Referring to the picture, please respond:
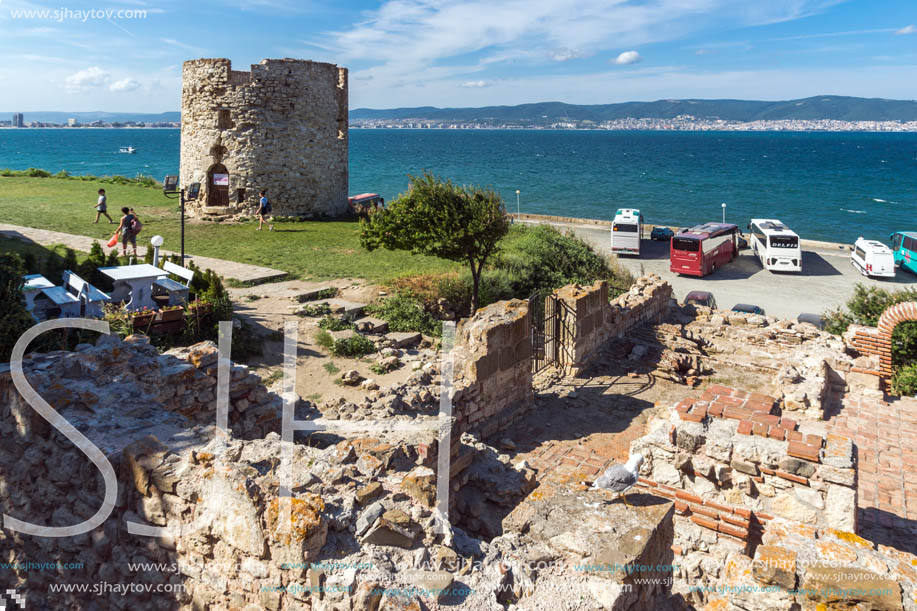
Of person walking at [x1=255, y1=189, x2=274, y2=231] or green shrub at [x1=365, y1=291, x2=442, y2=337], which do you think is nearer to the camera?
green shrub at [x1=365, y1=291, x2=442, y2=337]

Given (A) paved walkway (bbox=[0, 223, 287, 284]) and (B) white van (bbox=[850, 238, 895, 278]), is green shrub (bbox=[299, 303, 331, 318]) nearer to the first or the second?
(A) paved walkway (bbox=[0, 223, 287, 284])

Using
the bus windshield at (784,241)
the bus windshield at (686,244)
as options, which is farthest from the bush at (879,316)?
the bus windshield at (784,241)

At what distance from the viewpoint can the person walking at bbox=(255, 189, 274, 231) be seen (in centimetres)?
2498

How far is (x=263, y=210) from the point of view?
25156 millimetres

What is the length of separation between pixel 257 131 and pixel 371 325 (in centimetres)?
1430

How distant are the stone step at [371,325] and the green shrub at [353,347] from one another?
931 mm

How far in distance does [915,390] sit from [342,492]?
1074 cm

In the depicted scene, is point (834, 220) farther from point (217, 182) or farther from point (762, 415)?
point (762, 415)

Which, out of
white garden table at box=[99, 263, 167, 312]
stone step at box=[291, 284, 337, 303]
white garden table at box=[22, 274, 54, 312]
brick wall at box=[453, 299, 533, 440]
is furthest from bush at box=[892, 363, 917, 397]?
white garden table at box=[22, 274, 54, 312]

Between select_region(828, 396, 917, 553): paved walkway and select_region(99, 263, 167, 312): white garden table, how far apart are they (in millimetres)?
11760

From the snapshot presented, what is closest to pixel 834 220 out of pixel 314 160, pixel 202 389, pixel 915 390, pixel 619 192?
pixel 619 192

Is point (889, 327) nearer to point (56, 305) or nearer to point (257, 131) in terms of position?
point (56, 305)

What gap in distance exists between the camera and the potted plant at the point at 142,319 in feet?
37.7

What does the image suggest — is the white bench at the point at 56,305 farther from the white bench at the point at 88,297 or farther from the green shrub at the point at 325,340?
the green shrub at the point at 325,340
